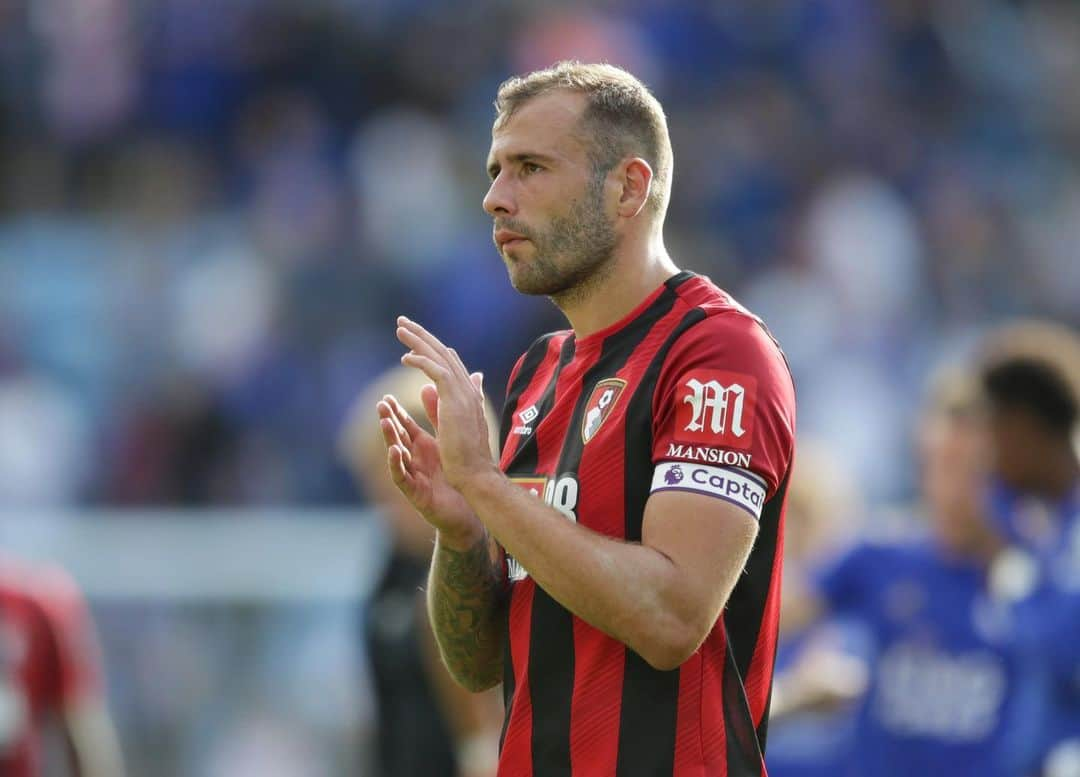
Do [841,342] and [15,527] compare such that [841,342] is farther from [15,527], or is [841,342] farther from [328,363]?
[15,527]

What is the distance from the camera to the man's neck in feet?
10.9

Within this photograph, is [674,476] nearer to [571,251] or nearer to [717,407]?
[717,407]

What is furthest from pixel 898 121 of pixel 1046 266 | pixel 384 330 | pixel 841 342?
pixel 384 330

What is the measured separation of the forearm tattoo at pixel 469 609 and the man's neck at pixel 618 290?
0.48 metres

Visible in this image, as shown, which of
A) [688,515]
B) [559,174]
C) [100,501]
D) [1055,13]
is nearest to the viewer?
[688,515]

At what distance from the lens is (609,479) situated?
313 centimetres

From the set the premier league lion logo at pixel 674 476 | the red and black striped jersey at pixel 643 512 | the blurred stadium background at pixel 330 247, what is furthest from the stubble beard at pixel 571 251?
the blurred stadium background at pixel 330 247

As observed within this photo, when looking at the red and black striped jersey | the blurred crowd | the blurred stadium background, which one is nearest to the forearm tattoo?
the red and black striped jersey

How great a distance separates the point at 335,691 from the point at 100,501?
324 cm

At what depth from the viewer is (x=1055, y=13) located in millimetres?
15500

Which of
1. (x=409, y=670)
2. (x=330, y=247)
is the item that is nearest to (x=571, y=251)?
(x=409, y=670)

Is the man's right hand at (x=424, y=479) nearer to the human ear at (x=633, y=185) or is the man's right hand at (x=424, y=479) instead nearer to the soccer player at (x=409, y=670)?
the human ear at (x=633, y=185)

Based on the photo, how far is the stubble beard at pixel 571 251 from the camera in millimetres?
3250

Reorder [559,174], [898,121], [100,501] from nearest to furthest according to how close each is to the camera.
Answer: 1. [559,174]
2. [100,501]
3. [898,121]
